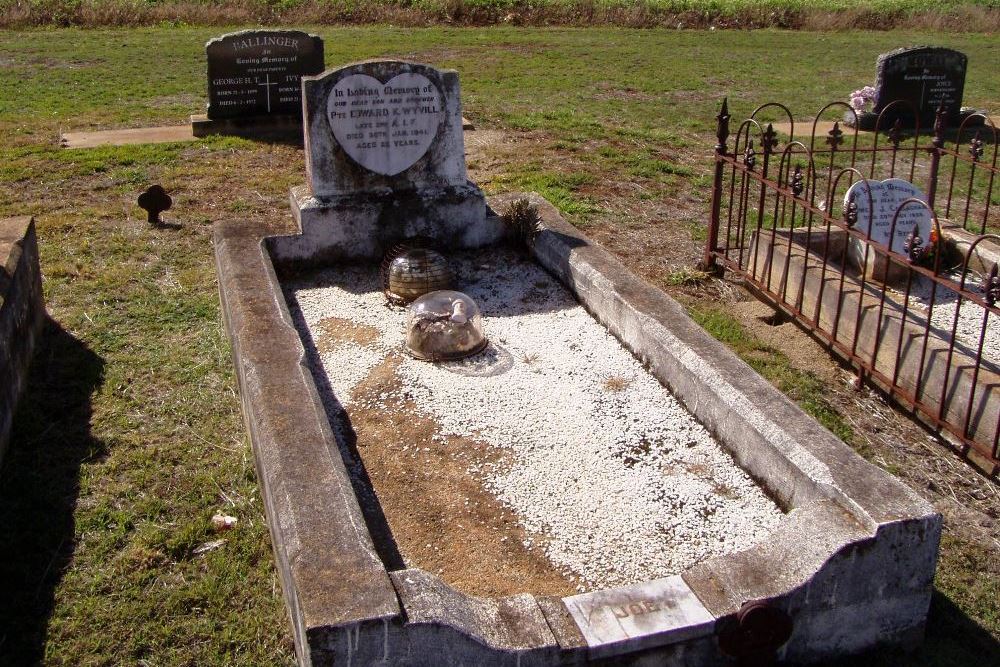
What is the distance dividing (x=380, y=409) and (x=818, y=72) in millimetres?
15994

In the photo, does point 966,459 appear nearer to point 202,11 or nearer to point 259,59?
point 259,59

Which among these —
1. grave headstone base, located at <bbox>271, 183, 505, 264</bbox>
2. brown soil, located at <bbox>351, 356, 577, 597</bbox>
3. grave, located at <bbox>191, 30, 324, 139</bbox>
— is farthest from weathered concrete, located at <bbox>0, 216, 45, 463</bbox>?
grave, located at <bbox>191, 30, 324, 139</bbox>

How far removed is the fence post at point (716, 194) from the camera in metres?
7.59

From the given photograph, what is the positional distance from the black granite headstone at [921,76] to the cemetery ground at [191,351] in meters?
1.90

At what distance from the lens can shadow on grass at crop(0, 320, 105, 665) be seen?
402 cm

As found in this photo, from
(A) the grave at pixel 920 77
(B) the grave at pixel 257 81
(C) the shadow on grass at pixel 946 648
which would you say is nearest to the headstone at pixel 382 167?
(C) the shadow on grass at pixel 946 648

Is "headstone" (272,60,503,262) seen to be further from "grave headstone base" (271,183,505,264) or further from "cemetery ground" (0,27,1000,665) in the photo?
"cemetery ground" (0,27,1000,665)

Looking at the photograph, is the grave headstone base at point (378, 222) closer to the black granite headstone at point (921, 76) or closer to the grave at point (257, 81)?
the grave at point (257, 81)

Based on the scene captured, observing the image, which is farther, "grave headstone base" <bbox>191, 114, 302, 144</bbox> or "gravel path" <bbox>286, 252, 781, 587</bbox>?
"grave headstone base" <bbox>191, 114, 302, 144</bbox>

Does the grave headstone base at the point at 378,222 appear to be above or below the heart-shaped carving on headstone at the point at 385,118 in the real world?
below

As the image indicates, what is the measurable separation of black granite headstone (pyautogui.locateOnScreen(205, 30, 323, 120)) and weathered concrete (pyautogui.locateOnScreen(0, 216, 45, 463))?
19.9 feet

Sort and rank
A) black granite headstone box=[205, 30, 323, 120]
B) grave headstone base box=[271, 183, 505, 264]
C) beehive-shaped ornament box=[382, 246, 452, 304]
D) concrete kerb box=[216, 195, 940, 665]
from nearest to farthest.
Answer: concrete kerb box=[216, 195, 940, 665], beehive-shaped ornament box=[382, 246, 452, 304], grave headstone base box=[271, 183, 505, 264], black granite headstone box=[205, 30, 323, 120]

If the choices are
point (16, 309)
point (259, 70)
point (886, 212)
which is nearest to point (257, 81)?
point (259, 70)

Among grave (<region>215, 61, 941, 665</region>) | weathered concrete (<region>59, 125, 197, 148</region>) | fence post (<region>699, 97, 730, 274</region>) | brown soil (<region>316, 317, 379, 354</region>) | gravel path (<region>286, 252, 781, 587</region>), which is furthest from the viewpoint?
weathered concrete (<region>59, 125, 197, 148</region>)
